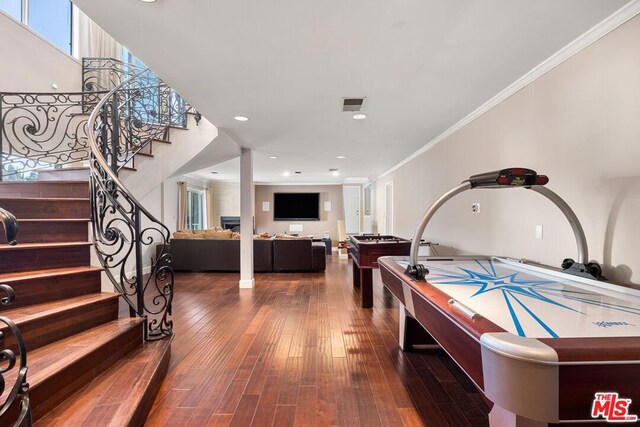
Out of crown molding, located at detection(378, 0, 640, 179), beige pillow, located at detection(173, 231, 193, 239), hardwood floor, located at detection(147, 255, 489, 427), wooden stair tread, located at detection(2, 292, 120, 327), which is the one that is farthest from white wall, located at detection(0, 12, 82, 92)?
crown molding, located at detection(378, 0, 640, 179)

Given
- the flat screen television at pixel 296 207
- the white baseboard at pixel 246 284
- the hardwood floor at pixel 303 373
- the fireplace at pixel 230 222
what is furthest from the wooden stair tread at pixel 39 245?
the flat screen television at pixel 296 207

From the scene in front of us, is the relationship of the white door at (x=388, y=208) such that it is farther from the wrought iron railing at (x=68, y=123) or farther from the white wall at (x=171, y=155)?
the wrought iron railing at (x=68, y=123)

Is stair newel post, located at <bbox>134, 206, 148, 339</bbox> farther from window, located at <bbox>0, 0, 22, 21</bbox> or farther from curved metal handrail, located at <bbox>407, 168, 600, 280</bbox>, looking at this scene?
window, located at <bbox>0, 0, 22, 21</bbox>

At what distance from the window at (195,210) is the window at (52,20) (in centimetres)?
450

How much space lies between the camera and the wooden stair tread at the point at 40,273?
76.1 inches

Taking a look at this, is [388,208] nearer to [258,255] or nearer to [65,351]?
[258,255]

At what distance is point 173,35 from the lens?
196 cm

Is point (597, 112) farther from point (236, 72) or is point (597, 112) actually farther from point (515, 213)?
point (236, 72)

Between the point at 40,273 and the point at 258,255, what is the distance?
4495mm

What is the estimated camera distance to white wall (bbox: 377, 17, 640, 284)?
1.79 m

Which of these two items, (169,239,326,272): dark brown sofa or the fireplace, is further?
the fireplace

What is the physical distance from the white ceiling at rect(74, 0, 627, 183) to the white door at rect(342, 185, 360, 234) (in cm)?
739

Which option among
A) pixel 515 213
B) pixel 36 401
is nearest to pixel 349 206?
pixel 515 213

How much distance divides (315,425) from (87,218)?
2.61 metres
